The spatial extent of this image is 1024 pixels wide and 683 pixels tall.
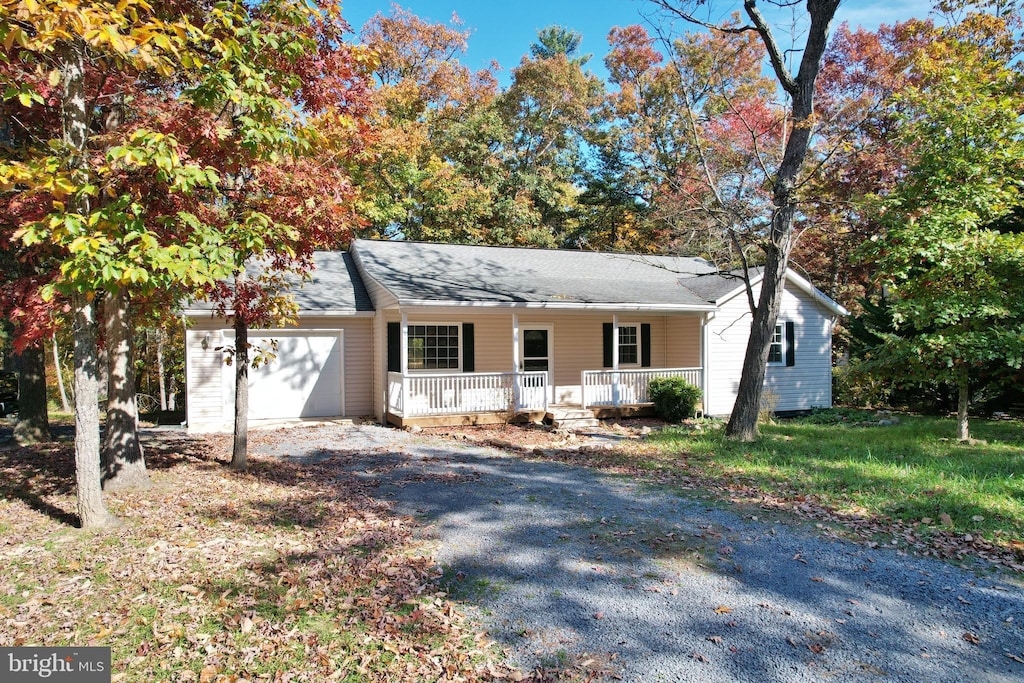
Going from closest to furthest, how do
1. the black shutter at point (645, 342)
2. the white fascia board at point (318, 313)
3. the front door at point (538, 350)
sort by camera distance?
1. the white fascia board at point (318, 313)
2. the front door at point (538, 350)
3. the black shutter at point (645, 342)

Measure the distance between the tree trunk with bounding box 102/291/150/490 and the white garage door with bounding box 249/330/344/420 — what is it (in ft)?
19.2

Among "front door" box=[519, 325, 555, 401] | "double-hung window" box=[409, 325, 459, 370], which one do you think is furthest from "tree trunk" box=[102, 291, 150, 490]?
"front door" box=[519, 325, 555, 401]

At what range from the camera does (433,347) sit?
1455 cm

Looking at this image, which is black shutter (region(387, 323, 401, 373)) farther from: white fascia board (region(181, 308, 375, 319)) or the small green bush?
the small green bush

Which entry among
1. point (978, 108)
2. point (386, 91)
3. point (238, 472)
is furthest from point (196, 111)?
point (386, 91)

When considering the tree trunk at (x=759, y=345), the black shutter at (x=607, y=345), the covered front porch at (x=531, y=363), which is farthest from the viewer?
the black shutter at (x=607, y=345)

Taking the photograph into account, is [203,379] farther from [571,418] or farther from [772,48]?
[772,48]

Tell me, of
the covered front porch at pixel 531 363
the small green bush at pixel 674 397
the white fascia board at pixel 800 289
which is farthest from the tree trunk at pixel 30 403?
the white fascia board at pixel 800 289

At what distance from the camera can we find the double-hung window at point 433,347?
14.3 metres

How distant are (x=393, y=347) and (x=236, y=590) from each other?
9620mm

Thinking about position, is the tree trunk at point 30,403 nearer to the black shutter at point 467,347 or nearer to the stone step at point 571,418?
the black shutter at point 467,347

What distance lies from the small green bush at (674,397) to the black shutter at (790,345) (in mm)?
3571

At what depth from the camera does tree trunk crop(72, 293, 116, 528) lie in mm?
5551

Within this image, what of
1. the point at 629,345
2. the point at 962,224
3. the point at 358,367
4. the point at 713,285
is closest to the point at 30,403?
the point at 358,367
